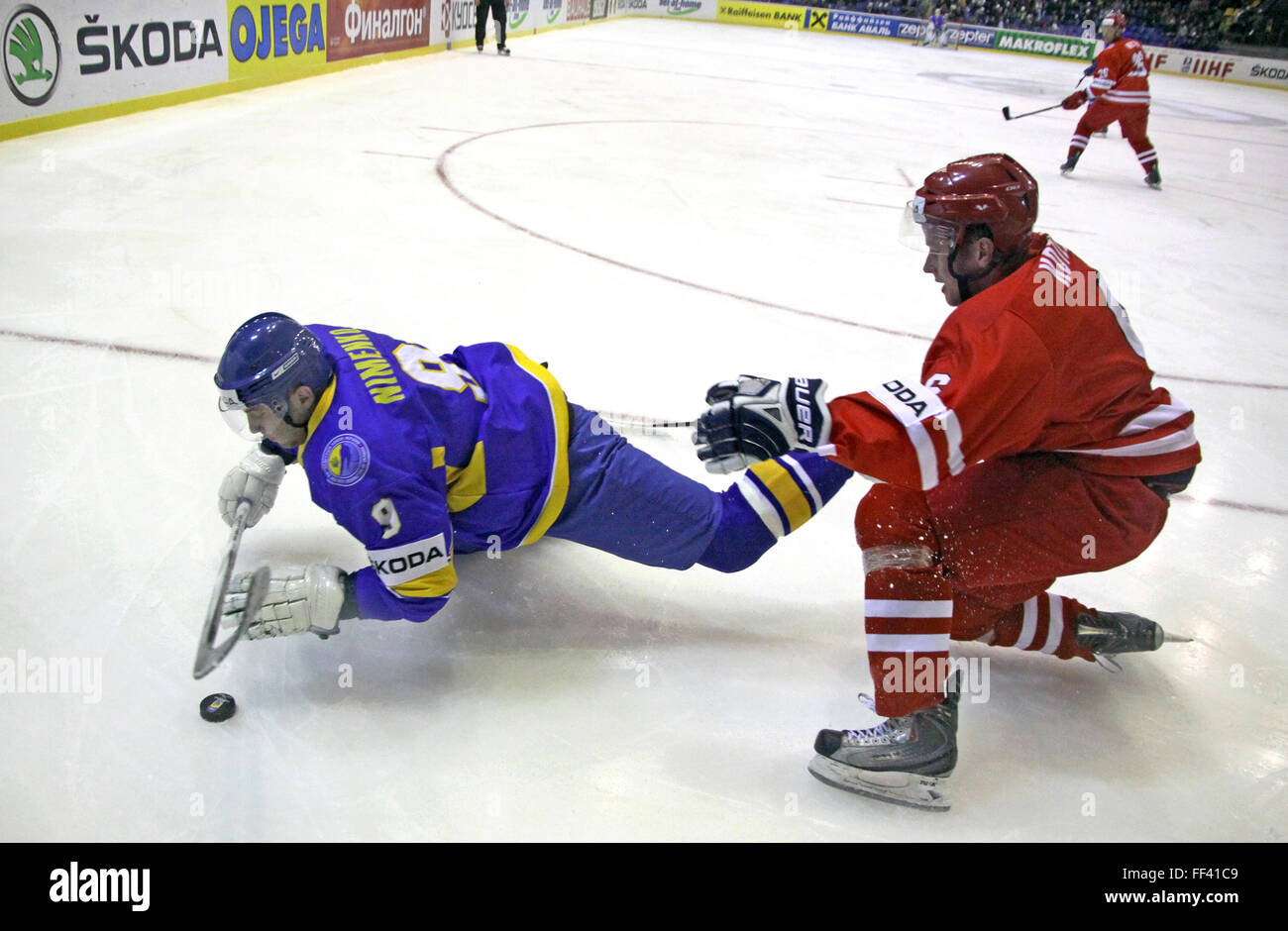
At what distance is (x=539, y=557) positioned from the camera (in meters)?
2.33

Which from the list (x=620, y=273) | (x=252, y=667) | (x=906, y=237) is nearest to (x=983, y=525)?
(x=906, y=237)

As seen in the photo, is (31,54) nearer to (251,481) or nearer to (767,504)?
(251,481)

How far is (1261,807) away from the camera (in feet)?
5.88

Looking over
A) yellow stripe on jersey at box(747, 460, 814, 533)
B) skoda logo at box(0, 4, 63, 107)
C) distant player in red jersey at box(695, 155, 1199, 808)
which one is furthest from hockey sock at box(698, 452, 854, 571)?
skoda logo at box(0, 4, 63, 107)

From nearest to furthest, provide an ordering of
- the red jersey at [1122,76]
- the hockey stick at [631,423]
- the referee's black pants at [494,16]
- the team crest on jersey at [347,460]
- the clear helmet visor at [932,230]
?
the team crest on jersey at [347,460] → the clear helmet visor at [932,230] → the hockey stick at [631,423] → the red jersey at [1122,76] → the referee's black pants at [494,16]

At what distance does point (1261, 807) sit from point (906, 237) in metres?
1.32

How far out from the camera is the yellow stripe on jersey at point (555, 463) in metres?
1.94

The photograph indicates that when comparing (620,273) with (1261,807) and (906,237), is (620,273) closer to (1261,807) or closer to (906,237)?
(906,237)

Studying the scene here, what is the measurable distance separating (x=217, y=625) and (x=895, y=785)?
1.26 m

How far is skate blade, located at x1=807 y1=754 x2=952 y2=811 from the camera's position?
1720 millimetres

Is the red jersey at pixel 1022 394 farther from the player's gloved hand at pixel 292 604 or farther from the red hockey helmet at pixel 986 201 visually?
the player's gloved hand at pixel 292 604

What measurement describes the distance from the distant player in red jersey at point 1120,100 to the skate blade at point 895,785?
25.9 ft

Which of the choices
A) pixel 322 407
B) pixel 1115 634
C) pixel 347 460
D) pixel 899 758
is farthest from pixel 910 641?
pixel 322 407

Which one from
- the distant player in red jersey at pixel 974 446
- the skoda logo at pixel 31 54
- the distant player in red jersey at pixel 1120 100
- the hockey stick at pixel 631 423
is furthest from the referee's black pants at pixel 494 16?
the distant player in red jersey at pixel 974 446
